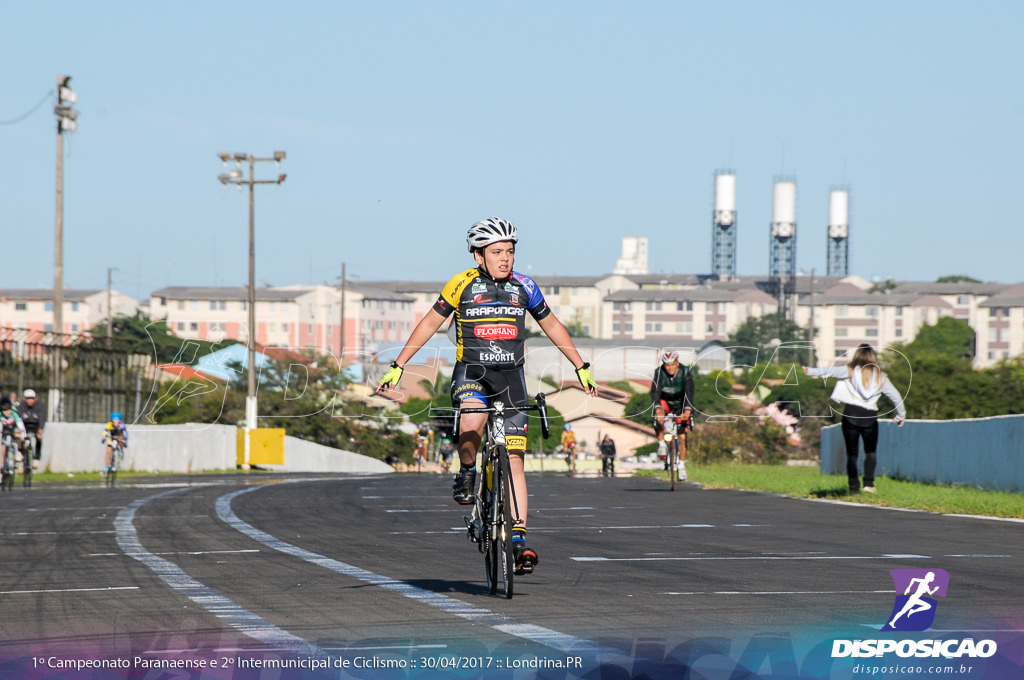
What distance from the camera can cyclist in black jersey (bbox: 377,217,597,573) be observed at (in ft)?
29.5

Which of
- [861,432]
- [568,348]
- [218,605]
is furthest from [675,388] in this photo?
[218,605]

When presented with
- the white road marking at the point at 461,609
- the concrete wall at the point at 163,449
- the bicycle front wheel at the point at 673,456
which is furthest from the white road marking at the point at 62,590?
the concrete wall at the point at 163,449

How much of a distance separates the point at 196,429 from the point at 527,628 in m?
42.1

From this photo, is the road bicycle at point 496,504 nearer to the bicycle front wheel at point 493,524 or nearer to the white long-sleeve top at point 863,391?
the bicycle front wheel at point 493,524

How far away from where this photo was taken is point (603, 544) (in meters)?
12.3

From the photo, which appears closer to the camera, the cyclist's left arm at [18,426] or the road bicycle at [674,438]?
the road bicycle at [674,438]

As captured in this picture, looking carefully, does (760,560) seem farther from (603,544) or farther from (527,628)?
(527,628)

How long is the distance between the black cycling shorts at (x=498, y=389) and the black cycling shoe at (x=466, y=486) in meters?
0.33

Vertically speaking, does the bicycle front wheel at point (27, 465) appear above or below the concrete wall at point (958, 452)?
below

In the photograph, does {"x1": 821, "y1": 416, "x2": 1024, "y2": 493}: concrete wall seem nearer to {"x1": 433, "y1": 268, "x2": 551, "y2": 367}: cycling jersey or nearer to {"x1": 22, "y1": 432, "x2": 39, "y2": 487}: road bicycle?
{"x1": 433, "y1": 268, "x2": 551, "y2": 367}: cycling jersey

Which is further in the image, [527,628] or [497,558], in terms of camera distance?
[497,558]

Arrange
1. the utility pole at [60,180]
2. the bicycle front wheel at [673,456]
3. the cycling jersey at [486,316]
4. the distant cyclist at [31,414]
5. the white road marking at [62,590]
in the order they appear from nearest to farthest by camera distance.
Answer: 1. the white road marking at [62,590]
2. the cycling jersey at [486,316]
3. the bicycle front wheel at [673,456]
4. the distant cyclist at [31,414]
5. the utility pole at [60,180]

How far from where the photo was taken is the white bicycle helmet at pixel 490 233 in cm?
909

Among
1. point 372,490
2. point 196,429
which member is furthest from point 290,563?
point 196,429
